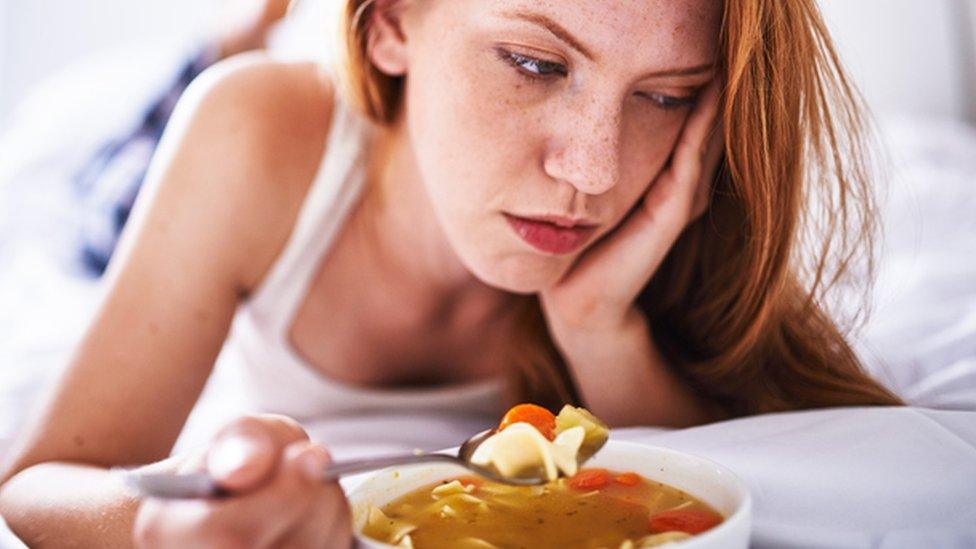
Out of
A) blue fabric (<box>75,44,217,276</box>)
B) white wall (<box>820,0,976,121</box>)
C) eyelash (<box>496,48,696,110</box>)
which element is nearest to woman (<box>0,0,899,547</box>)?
eyelash (<box>496,48,696,110</box>)

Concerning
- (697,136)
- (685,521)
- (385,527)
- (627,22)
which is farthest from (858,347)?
(385,527)

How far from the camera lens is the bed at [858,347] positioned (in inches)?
32.3

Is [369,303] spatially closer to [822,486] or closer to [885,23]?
[822,486]

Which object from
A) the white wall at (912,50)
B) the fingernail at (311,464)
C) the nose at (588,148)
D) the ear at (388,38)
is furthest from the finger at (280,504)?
the white wall at (912,50)

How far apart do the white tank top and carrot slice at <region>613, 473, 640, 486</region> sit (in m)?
0.68

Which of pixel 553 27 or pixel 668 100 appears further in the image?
pixel 668 100

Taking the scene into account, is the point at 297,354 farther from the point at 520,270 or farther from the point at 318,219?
the point at 520,270

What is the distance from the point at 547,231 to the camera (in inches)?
41.3

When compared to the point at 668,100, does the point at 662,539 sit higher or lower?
lower

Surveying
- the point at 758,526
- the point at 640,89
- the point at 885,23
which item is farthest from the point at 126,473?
the point at 885,23

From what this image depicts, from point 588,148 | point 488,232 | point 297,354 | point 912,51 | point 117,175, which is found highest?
point 912,51

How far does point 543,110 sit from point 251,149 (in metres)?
0.43

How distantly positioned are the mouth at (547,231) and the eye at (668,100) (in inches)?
5.6

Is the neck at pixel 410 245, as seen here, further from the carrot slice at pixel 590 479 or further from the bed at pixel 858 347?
the carrot slice at pixel 590 479
